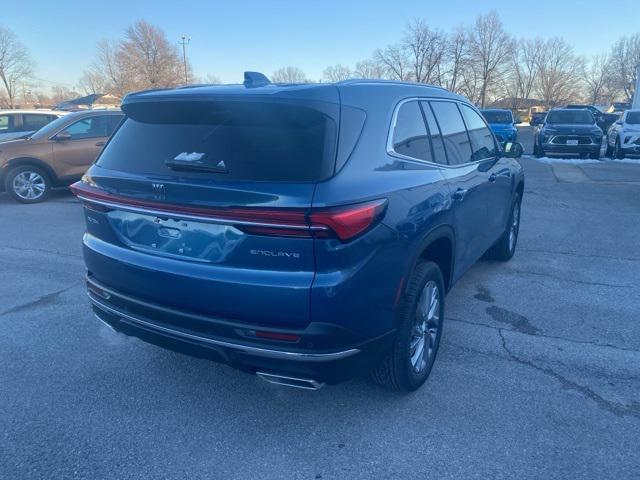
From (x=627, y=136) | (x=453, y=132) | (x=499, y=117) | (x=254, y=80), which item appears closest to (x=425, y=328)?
(x=453, y=132)

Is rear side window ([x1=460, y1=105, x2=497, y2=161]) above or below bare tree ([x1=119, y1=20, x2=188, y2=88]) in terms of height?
below

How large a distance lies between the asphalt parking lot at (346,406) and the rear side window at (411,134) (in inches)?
58.6

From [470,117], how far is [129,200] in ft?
10.2

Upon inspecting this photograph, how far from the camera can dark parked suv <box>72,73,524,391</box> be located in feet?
7.54

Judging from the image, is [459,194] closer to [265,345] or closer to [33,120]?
[265,345]

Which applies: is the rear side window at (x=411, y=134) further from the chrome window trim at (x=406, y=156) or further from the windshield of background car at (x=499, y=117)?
the windshield of background car at (x=499, y=117)

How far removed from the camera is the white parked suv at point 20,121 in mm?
12255

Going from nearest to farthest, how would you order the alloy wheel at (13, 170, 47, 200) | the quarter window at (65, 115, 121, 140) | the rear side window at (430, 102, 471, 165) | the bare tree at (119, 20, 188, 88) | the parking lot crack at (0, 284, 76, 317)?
the rear side window at (430, 102, 471, 165) → the parking lot crack at (0, 284, 76, 317) → the alloy wheel at (13, 170, 47, 200) → the quarter window at (65, 115, 121, 140) → the bare tree at (119, 20, 188, 88)

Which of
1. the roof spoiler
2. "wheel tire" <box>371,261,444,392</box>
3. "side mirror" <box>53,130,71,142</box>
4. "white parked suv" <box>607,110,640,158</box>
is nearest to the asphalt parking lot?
"wheel tire" <box>371,261,444,392</box>

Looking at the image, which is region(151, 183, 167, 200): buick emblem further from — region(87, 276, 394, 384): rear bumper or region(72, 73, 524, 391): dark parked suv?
region(87, 276, 394, 384): rear bumper

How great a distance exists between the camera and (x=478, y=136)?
14.8ft

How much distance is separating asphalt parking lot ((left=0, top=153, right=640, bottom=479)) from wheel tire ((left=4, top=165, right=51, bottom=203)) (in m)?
5.60

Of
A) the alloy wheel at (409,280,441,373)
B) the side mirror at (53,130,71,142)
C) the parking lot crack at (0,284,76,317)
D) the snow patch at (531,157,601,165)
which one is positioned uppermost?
the side mirror at (53,130,71,142)

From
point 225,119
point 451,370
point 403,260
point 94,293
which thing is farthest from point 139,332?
point 451,370
